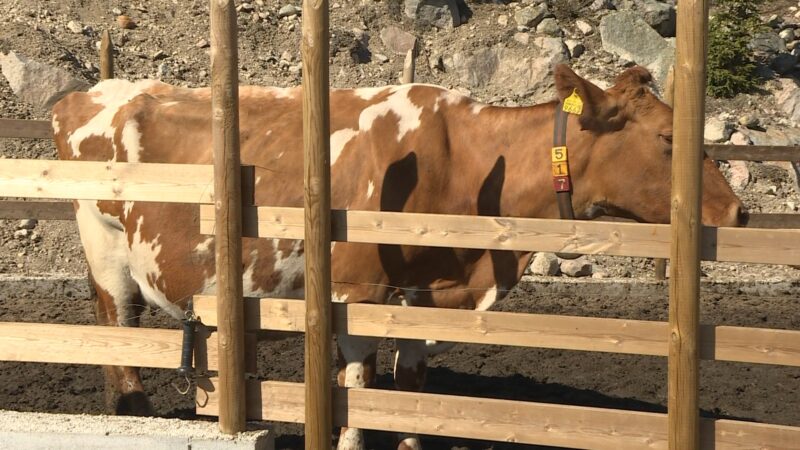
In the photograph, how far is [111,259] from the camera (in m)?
6.68

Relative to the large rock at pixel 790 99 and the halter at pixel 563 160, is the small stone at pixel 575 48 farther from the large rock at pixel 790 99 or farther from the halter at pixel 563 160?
the halter at pixel 563 160

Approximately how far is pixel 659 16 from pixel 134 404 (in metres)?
12.0

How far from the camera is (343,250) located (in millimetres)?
5727

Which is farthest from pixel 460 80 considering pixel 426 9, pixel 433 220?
pixel 433 220

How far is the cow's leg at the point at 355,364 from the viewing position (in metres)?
5.71

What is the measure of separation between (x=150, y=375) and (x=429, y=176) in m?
3.12

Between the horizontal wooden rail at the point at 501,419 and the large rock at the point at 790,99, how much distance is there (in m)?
11.1

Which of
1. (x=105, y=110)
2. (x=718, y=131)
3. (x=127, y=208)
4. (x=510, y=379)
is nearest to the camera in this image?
(x=127, y=208)

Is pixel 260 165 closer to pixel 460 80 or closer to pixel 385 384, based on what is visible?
pixel 385 384

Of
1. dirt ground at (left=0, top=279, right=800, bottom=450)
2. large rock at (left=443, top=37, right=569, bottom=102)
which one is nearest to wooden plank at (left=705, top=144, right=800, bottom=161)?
dirt ground at (left=0, top=279, right=800, bottom=450)

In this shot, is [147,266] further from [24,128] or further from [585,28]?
[585,28]

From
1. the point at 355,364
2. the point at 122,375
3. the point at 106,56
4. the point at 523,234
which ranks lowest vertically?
the point at 122,375

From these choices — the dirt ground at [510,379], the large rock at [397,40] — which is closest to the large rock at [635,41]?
the large rock at [397,40]

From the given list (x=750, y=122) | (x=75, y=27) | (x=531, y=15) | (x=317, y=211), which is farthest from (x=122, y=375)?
(x=531, y=15)
